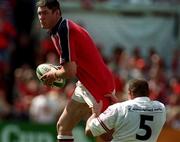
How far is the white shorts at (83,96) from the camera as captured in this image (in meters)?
11.3

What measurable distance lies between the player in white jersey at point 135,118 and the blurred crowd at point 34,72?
20.6ft

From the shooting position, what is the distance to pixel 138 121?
409 inches

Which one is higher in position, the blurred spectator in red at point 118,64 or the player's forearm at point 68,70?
the player's forearm at point 68,70

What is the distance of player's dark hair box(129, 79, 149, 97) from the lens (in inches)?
411

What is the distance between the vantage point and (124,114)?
10375mm

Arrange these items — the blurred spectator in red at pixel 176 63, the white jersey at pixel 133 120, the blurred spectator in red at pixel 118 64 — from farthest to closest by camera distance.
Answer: the blurred spectator in red at pixel 176 63 < the blurred spectator in red at pixel 118 64 < the white jersey at pixel 133 120

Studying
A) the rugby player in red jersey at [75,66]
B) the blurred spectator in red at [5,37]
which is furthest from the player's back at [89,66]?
the blurred spectator in red at [5,37]

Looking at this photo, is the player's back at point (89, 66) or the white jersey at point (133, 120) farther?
the player's back at point (89, 66)

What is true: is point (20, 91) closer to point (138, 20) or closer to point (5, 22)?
point (5, 22)

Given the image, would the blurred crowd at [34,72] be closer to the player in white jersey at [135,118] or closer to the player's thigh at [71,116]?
the player's thigh at [71,116]

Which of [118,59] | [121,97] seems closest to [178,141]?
[121,97]

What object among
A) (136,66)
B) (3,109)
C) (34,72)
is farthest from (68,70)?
(34,72)

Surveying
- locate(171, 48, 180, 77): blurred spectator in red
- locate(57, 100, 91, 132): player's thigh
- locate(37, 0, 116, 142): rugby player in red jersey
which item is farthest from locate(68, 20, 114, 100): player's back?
locate(171, 48, 180, 77): blurred spectator in red

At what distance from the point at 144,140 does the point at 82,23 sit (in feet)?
35.8
